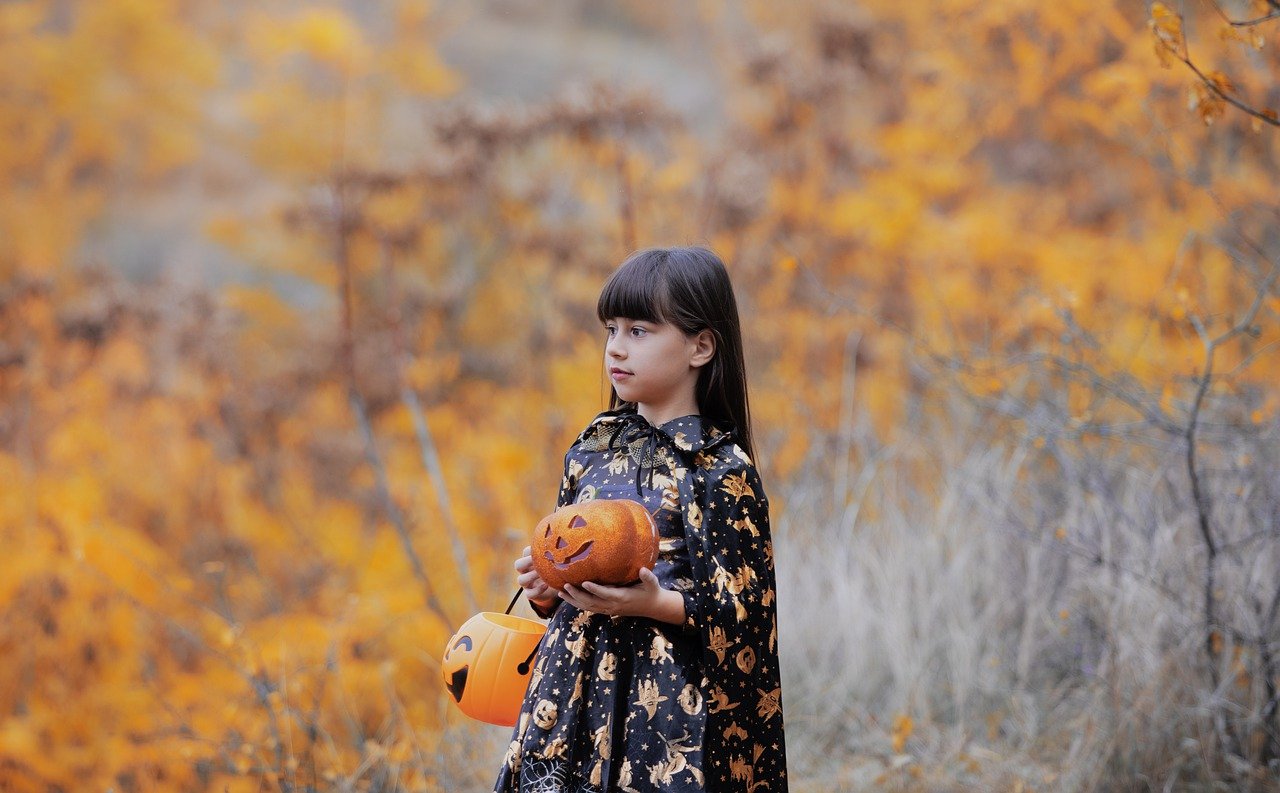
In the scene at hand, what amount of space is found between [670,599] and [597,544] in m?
0.20

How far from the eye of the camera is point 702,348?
92.3 inches

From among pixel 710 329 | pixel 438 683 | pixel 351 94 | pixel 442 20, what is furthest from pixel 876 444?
pixel 442 20

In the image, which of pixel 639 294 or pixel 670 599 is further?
pixel 639 294

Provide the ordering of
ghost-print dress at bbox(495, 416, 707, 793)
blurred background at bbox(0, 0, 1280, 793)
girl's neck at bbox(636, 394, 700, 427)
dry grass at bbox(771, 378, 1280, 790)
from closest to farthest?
1. ghost-print dress at bbox(495, 416, 707, 793)
2. girl's neck at bbox(636, 394, 700, 427)
3. dry grass at bbox(771, 378, 1280, 790)
4. blurred background at bbox(0, 0, 1280, 793)

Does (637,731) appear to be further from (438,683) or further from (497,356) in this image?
(497,356)

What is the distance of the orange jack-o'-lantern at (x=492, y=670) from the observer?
237 cm

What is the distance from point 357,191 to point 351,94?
4.39 m

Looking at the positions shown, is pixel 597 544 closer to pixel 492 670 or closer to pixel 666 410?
pixel 666 410

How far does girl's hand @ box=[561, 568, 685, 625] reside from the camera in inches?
78.5

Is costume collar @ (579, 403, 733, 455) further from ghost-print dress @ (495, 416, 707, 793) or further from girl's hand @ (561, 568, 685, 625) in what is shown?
girl's hand @ (561, 568, 685, 625)

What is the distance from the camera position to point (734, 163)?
26.6 feet

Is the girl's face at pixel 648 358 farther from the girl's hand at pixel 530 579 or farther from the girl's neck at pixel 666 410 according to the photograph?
the girl's hand at pixel 530 579

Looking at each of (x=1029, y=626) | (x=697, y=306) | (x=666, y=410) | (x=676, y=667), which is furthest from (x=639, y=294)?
(x=1029, y=626)

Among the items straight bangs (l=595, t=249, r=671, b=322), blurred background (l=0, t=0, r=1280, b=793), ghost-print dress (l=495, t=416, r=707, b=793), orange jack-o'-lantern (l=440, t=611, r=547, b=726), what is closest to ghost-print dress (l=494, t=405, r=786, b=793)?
ghost-print dress (l=495, t=416, r=707, b=793)
